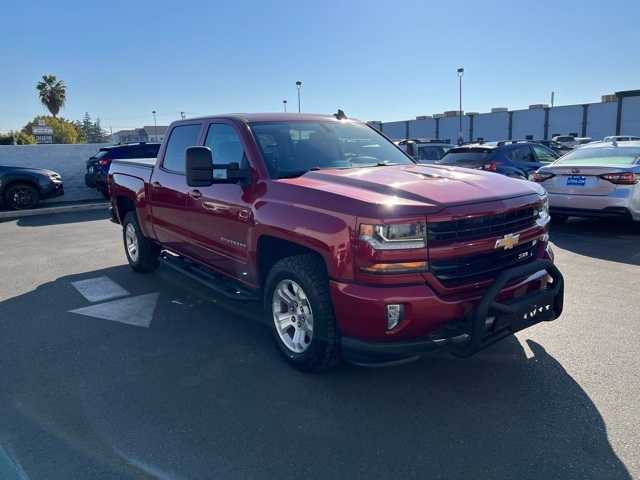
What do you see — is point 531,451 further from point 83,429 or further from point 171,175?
point 171,175

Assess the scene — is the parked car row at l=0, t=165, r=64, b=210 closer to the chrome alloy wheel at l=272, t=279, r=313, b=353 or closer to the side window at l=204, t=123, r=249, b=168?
the side window at l=204, t=123, r=249, b=168

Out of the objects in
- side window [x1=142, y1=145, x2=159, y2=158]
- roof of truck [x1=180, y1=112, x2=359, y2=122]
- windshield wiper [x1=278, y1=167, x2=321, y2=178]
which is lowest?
side window [x1=142, y1=145, x2=159, y2=158]

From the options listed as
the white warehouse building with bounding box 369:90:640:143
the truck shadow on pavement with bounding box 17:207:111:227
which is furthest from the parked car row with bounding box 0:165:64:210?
the white warehouse building with bounding box 369:90:640:143

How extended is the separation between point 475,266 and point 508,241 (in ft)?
1.15

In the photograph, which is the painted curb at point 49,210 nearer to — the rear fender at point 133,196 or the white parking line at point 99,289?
the rear fender at point 133,196

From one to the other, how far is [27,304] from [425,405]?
4.51m

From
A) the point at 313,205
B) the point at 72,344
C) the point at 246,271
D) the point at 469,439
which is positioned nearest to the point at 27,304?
the point at 72,344

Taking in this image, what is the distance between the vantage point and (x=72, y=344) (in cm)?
446

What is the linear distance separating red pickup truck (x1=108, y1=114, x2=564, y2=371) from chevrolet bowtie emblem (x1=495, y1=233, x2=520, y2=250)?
0.6 inches

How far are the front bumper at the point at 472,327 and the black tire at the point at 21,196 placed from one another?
1281 centimetres

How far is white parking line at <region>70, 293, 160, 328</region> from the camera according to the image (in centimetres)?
504

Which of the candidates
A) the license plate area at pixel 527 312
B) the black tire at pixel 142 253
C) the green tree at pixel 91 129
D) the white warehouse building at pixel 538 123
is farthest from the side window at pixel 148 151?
the green tree at pixel 91 129

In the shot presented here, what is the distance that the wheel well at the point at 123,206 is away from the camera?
23.0 feet

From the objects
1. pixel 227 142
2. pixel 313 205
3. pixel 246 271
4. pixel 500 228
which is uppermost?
pixel 227 142
